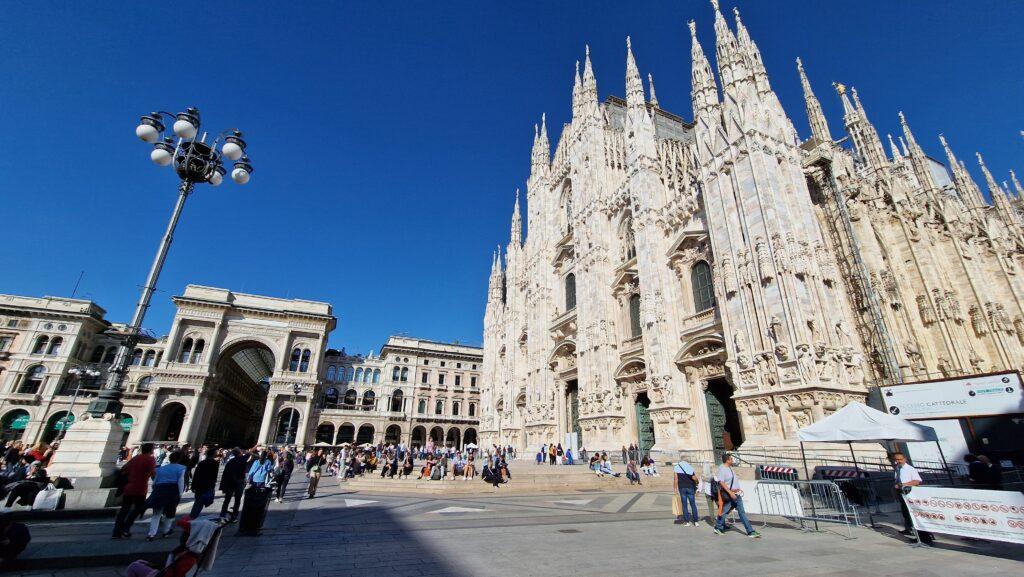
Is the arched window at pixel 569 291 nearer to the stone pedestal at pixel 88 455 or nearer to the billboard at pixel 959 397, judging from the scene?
the billboard at pixel 959 397

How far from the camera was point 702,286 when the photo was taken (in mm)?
19500

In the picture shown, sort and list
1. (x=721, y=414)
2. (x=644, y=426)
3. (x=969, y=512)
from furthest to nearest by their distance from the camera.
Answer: (x=644, y=426), (x=721, y=414), (x=969, y=512)

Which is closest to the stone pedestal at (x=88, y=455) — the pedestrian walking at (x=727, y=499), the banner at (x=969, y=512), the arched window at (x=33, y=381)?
the pedestrian walking at (x=727, y=499)

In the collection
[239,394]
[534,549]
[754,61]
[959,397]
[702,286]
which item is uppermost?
[754,61]

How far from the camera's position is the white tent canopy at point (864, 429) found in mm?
8172

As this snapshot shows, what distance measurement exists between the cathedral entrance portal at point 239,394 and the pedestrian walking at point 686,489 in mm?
46699

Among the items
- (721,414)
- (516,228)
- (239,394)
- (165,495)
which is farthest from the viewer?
(239,394)

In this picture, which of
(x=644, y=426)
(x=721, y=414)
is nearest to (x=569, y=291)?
(x=644, y=426)

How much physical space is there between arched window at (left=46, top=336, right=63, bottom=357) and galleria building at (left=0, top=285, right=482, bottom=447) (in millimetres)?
102

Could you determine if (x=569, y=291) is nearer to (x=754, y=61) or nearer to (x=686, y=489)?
(x=754, y=61)

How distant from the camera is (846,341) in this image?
561 inches

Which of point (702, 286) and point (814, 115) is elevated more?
point (814, 115)

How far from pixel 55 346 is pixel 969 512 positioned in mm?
64652

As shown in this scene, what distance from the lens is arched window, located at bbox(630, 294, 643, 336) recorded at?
74.7 feet
